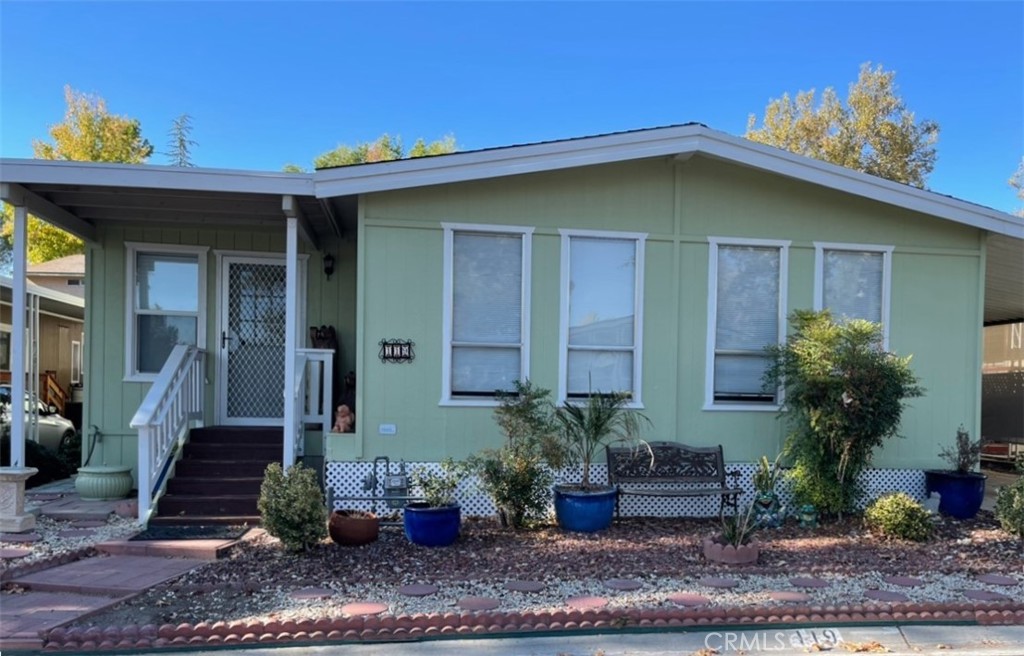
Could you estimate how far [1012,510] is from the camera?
6.21 m

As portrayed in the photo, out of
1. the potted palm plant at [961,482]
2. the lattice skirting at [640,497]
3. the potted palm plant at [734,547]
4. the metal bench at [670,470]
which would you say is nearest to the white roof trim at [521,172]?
the potted palm plant at [961,482]

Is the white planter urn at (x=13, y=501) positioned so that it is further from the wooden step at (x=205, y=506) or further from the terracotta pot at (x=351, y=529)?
the terracotta pot at (x=351, y=529)

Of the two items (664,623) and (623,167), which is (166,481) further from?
(623,167)

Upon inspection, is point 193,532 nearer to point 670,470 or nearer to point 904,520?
point 670,470

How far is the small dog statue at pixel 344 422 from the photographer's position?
6.72 meters

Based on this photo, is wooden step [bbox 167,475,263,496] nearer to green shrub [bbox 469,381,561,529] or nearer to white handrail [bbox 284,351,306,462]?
white handrail [bbox 284,351,306,462]

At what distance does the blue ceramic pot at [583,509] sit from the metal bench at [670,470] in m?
0.34

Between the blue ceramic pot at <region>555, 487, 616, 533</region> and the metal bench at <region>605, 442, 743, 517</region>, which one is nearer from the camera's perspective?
the blue ceramic pot at <region>555, 487, 616, 533</region>

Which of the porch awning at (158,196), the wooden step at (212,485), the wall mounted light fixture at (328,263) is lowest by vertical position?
the wooden step at (212,485)

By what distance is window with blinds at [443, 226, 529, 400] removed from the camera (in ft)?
22.4

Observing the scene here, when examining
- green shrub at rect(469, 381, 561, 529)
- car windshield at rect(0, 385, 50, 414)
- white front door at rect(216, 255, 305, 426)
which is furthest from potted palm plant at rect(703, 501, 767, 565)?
car windshield at rect(0, 385, 50, 414)

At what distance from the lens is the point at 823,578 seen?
4961 millimetres

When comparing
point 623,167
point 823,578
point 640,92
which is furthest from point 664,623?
point 640,92

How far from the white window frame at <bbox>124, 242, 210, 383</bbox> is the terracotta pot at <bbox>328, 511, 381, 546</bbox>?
345 cm
